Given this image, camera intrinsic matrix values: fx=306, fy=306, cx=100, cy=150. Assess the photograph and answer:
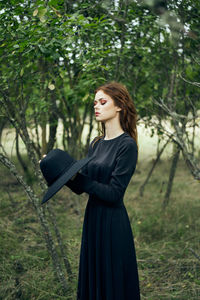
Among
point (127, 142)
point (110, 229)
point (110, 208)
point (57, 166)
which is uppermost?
point (127, 142)

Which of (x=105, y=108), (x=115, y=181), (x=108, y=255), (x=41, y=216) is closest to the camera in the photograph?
(x=115, y=181)

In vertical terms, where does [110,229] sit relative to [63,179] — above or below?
below

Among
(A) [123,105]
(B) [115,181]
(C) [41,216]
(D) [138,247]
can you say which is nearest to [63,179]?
(B) [115,181]

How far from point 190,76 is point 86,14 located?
207cm

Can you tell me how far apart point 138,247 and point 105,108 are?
9.59ft

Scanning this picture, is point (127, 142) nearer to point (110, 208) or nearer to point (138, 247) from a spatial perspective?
point (110, 208)

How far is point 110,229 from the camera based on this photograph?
230 centimetres

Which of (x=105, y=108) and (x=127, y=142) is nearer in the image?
(x=127, y=142)

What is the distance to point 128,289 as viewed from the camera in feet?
7.77

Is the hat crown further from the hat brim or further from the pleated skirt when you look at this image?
the pleated skirt

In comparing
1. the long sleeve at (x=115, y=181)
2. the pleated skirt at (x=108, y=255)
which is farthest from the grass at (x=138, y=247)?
the long sleeve at (x=115, y=181)

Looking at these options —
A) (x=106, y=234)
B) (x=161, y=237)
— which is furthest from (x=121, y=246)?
(x=161, y=237)

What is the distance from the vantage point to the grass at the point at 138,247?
11.6ft

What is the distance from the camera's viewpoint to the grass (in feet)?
11.6
